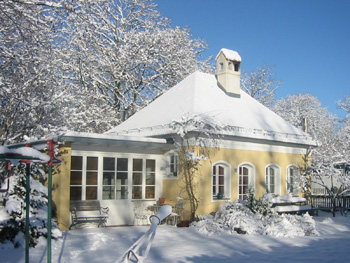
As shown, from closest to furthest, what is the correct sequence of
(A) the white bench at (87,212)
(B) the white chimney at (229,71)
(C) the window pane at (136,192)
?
(A) the white bench at (87,212), (C) the window pane at (136,192), (B) the white chimney at (229,71)

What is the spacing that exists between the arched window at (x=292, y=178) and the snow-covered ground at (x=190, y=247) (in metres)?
4.49

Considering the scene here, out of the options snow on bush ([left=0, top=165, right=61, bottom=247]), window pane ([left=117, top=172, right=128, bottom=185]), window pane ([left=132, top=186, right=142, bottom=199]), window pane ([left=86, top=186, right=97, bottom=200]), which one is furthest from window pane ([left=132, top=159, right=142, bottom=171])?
snow on bush ([left=0, top=165, right=61, bottom=247])

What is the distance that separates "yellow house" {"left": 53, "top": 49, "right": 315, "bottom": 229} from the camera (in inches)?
509

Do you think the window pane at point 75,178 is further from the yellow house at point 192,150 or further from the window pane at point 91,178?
the window pane at point 91,178

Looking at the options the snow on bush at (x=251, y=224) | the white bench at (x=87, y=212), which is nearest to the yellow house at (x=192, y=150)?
the white bench at (x=87, y=212)

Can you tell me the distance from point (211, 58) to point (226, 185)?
14.5 metres

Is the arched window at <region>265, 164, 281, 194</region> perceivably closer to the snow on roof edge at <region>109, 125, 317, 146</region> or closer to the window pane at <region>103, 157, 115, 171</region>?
the snow on roof edge at <region>109, 125, 317, 146</region>

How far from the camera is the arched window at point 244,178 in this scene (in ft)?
50.7

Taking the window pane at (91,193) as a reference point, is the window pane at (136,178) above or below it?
above

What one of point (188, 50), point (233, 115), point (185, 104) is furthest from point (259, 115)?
point (188, 50)

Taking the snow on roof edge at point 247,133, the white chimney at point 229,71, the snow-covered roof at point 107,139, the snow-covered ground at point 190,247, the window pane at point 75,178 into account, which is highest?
the white chimney at point 229,71

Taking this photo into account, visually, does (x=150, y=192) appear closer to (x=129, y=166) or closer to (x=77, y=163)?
(x=129, y=166)

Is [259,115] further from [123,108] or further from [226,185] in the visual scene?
[123,108]

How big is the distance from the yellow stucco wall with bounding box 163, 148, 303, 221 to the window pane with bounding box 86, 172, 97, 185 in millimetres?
2580
